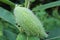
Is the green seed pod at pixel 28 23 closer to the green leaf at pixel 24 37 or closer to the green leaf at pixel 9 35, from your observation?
the green leaf at pixel 24 37

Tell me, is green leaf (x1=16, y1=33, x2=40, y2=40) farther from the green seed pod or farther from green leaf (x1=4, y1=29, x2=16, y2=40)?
green leaf (x1=4, y1=29, x2=16, y2=40)

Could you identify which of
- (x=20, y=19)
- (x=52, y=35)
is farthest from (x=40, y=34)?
(x=52, y=35)

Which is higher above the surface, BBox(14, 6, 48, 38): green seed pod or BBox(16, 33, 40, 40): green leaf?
BBox(14, 6, 48, 38): green seed pod

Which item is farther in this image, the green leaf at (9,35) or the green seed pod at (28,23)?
the green leaf at (9,35)

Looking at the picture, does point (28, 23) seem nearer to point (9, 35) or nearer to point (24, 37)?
point (24, 37)

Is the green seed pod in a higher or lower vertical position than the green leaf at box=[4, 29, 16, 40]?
higher

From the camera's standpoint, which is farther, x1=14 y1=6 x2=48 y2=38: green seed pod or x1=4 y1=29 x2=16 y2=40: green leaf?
x1=4 y1=29 x2=16 y2=40: green leaf

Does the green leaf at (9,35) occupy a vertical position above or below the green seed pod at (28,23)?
below

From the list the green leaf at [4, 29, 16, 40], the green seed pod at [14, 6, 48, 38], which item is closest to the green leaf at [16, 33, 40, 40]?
the green seed pod at [14, 6, 48, 38]

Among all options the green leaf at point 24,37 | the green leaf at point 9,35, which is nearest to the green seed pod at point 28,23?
the green leaf at point 24,37

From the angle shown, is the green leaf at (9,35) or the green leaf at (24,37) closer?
the green leaf at (24,37)

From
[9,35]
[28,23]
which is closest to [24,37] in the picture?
[28,23]

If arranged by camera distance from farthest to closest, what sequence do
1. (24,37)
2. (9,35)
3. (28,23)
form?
1. (9,35)
2. (24,37)
3. (28,23)
